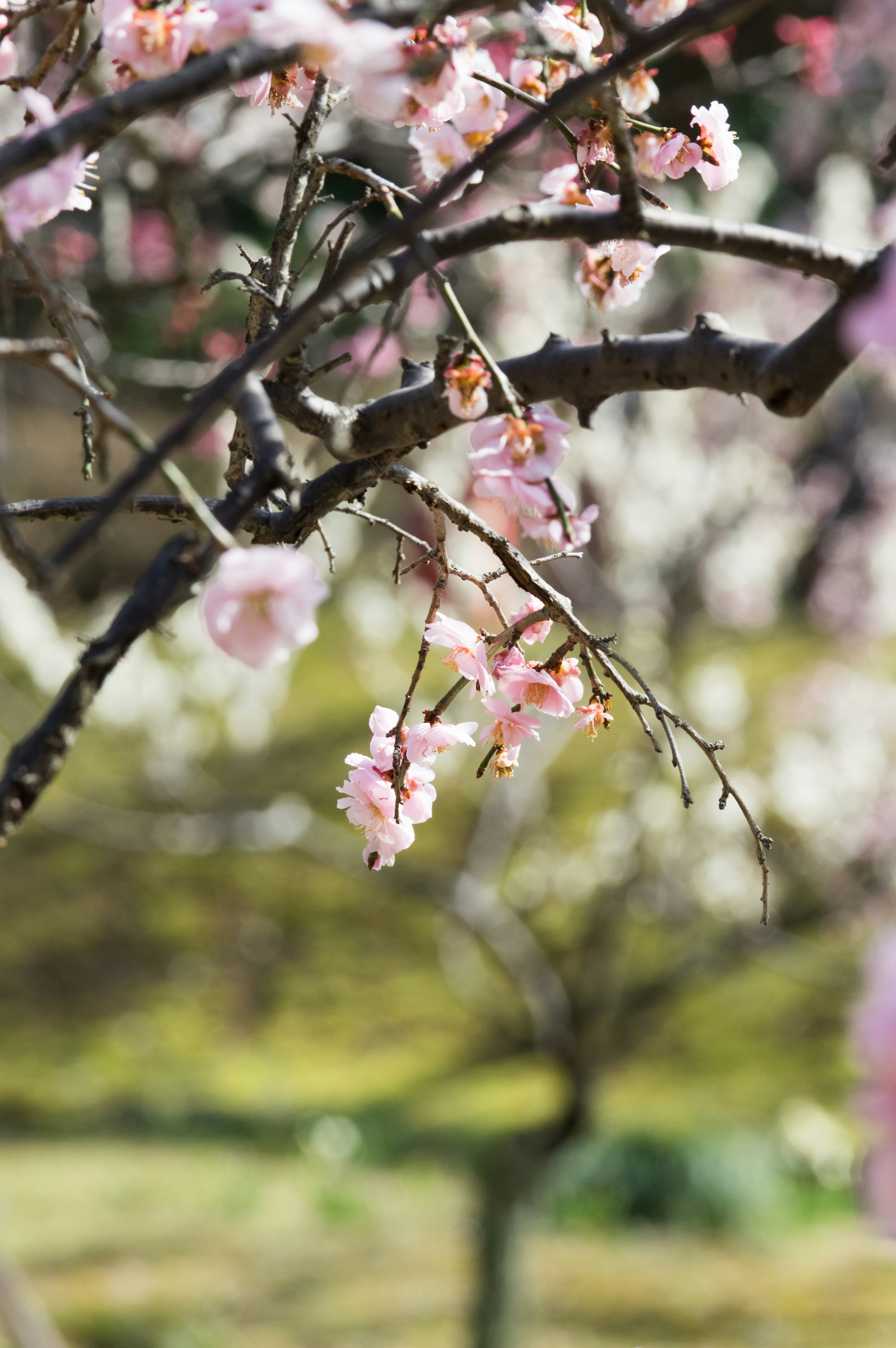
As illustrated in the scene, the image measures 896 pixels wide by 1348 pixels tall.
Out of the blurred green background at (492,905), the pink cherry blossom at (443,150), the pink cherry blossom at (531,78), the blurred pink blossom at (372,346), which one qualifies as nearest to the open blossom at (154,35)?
the pink cherry blossom at (443,150)

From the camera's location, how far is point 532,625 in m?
1.11

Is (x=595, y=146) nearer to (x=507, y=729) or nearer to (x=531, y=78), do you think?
(x=531, y=78)

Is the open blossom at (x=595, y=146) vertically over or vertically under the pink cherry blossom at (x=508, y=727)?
over

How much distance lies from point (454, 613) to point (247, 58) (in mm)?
4486

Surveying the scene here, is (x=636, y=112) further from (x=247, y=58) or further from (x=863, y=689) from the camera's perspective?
(x=863, y=689)

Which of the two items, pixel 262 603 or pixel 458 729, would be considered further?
pixel 458 729

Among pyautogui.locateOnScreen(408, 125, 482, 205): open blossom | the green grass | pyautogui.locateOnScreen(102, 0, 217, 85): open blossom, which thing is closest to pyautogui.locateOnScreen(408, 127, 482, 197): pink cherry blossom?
pyautogui.locateOnScreen(408, 125, 482, 205): open blossom

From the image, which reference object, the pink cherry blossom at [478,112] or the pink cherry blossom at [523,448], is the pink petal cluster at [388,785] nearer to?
the pink cherry blossom at [523,448]

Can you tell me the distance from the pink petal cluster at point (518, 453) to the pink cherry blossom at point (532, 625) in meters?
0.18

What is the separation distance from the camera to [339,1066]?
6.14m

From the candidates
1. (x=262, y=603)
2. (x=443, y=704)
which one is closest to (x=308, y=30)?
(x=262, y=603)

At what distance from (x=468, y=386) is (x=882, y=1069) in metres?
0.56

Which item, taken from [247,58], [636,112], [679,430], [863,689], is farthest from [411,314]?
[247,58]

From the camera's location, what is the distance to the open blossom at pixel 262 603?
718 millimetres
